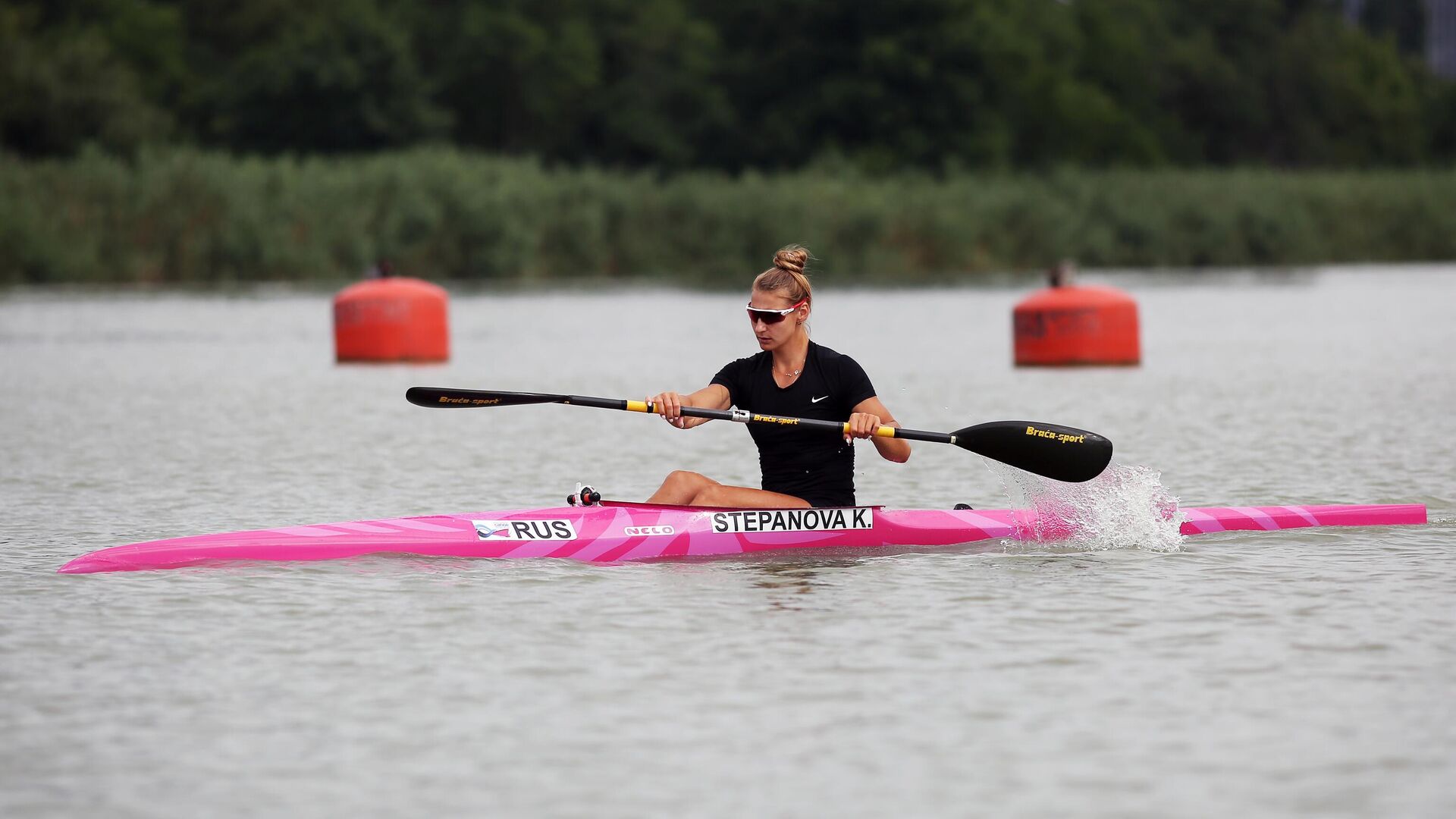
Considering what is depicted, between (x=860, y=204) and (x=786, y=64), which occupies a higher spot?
(x=786, y=64)

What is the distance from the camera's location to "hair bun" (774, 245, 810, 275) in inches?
400

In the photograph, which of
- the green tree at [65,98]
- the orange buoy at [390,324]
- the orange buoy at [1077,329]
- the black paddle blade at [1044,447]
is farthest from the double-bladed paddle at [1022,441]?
the green tree at [65,98]

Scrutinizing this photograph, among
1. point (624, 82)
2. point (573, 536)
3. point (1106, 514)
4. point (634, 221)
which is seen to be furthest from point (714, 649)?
point (624, 82)

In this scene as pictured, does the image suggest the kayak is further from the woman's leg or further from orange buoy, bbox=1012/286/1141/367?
orange buoy, bbox=1012/286/1141/367

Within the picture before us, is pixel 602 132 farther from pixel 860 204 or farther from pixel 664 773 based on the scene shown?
pixel 664 773

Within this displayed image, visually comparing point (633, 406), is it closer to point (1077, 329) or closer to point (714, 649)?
point (714, 649)

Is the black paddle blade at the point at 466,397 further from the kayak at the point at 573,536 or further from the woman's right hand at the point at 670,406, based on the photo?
the kayak at the point at 573,536

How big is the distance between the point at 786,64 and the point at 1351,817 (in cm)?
7714

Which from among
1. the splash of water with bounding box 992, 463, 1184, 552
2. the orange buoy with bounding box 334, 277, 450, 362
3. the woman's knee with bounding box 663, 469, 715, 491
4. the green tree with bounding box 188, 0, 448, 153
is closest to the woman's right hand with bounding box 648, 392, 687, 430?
the woman's knee with bounding box 663, 469, 715, 491

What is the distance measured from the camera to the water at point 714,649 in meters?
6.07

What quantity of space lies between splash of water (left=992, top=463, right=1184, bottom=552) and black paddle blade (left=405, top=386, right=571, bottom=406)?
2350mm

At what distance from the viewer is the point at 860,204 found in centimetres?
5691

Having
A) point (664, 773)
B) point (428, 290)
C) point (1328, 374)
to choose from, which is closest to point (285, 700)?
point (664, 773)

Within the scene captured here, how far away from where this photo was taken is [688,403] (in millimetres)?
10477
